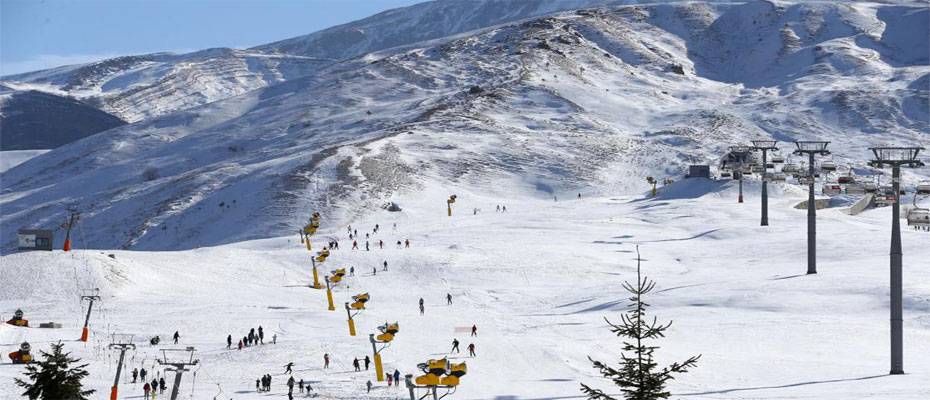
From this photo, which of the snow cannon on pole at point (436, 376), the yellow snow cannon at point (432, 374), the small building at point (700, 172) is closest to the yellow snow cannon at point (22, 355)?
the snow cannon on pole at point (436, 376)

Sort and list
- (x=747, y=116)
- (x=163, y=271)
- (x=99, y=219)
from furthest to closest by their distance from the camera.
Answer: (x=747, y=116) → (x=99, y=219) → (x=163, y=271)

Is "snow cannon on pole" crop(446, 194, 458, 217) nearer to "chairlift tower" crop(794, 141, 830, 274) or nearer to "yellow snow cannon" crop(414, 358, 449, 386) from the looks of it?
"chairlift tower" crop(794, 141, 830, 274)

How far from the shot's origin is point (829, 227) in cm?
8962

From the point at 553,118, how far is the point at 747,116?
31.5 meters

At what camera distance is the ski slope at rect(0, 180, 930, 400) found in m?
44.8

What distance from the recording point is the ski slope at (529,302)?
4484 cm

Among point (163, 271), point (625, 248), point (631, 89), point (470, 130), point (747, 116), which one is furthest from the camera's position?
point (631, 89)

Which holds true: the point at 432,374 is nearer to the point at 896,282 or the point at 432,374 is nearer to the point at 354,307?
the point at 896,282

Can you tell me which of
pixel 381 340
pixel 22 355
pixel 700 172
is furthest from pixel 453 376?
pixel 700 172

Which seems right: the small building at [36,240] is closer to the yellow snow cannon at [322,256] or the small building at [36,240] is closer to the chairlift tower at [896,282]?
the yellow snow cannon at [322,256]

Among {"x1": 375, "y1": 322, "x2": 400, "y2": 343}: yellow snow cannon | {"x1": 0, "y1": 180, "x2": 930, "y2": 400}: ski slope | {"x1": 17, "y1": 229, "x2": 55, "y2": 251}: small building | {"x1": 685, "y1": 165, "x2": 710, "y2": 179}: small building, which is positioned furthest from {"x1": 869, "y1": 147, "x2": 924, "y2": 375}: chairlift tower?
{"x1": 685, "y1": 165, "x2": 710, "y2": 179}: small building

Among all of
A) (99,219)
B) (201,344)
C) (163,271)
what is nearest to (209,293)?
(163,271)

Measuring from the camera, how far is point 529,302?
2699 inches

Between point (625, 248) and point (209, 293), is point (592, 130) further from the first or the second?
point (209, 293)
